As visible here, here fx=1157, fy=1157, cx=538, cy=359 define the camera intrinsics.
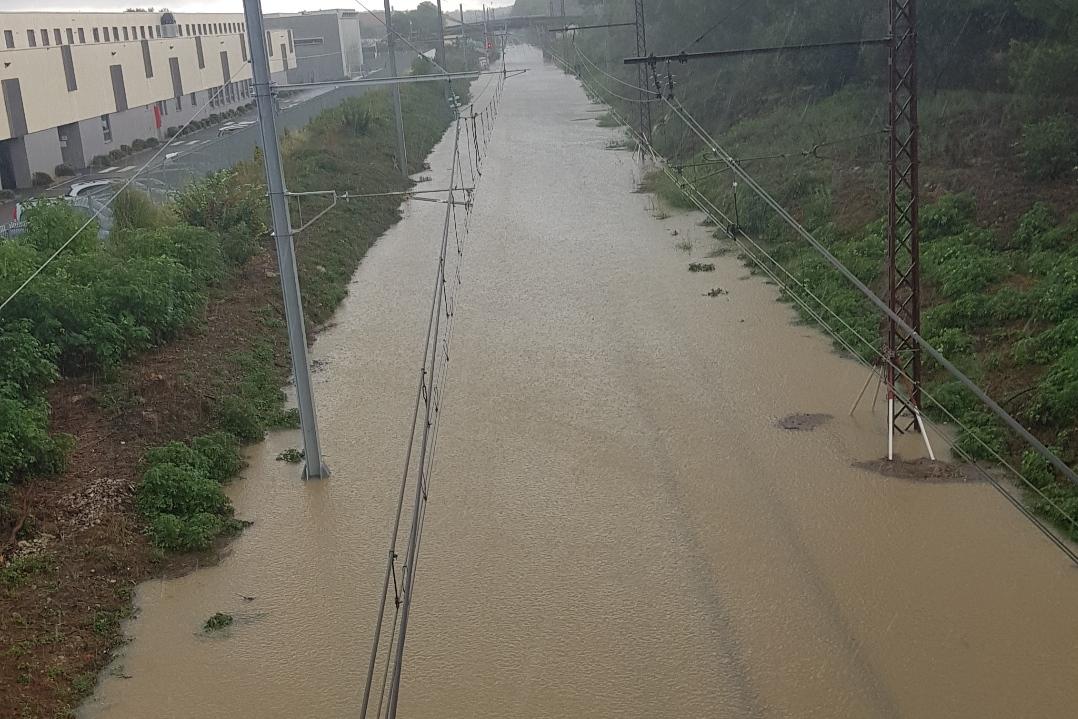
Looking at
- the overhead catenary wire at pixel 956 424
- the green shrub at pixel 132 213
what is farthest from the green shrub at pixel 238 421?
A: the green shrub at pixel 132 213

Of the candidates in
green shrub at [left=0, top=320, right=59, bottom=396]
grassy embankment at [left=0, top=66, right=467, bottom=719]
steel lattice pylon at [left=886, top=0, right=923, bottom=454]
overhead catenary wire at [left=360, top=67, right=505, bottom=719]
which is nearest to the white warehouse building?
grassy embankment at [left=0, top=66, right=467, bottom=719]

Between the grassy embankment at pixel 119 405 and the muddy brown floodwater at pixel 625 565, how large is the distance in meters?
0.46

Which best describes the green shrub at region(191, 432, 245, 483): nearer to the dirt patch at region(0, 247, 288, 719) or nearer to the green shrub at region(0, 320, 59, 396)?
the dirt patch at region(0, 247, 288, 719)

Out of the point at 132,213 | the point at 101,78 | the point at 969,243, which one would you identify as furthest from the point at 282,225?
the point at 101,78

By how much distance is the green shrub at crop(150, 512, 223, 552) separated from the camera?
1073 centimetres

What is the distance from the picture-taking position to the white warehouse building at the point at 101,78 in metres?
32.0

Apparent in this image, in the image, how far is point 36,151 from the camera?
1328 inches

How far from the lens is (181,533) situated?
10.8 meters

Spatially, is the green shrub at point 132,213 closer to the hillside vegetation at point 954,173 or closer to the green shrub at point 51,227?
the green shrub at point 51,227

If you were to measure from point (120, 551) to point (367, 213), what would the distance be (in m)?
17.7

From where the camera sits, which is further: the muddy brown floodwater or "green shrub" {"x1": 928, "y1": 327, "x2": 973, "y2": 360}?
"green shrub" {"x1": 928, "y1": 327, "x2": 973, "y2": 360}

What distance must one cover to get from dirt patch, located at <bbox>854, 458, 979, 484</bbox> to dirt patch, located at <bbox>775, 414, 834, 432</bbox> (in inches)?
46.6

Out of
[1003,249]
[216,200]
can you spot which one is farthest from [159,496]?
[1003,249]

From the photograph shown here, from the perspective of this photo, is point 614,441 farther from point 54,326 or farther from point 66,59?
point 66,59
